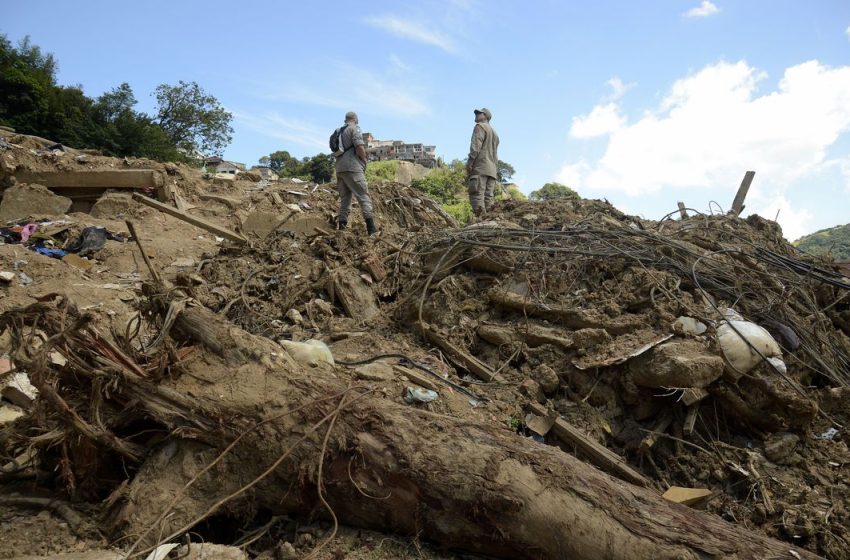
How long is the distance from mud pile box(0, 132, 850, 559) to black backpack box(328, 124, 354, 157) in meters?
1.50

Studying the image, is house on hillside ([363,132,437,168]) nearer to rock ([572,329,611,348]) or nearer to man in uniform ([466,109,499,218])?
man in uniform ([466,109,499,218])

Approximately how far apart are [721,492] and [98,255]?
7387 millimetres

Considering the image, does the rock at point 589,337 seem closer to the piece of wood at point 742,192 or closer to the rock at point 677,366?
the rock at point 677,366

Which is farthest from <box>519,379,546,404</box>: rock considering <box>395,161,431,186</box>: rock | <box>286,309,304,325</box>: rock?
<box>395,161,431,186</box>: rock

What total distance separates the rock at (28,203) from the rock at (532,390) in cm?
820

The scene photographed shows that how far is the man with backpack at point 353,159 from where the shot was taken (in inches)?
281

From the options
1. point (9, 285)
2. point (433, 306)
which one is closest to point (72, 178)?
point (9, 285)

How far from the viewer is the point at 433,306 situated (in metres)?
4.61

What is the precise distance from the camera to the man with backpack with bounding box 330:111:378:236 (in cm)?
714

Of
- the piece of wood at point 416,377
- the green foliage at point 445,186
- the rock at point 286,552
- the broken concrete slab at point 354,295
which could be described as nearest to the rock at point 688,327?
the piece of wood at point 416,377

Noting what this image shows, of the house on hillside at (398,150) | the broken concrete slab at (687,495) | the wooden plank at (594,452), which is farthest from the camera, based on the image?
the house on hillside at (398,150)

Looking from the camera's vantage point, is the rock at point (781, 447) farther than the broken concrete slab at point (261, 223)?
No

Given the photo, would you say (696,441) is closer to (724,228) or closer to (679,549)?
(679,549)

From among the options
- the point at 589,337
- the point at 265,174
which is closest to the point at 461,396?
the point at 589,337
